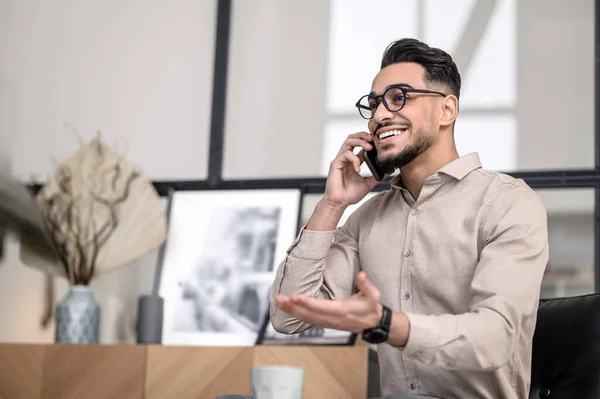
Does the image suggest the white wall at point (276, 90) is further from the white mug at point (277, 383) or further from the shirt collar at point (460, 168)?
the white mug at point (277, 383)

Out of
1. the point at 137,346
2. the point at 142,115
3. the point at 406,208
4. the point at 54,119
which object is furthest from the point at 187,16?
the point at 406,208

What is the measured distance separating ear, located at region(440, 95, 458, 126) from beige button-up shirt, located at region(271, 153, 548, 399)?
127mm

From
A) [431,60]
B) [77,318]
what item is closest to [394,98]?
[431,60]

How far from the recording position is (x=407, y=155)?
87.3 inches

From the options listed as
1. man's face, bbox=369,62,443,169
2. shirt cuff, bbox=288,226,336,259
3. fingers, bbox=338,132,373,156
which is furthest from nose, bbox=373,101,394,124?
shirt cuff, bbox=288,226,336,259

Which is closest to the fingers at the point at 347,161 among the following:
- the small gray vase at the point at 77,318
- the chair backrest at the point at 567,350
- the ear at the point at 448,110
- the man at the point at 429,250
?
the man at the point at 429,250

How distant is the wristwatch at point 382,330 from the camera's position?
164 cm

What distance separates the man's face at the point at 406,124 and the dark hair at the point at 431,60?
0.04 meters

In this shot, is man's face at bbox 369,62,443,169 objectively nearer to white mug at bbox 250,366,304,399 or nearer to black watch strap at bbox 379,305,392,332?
black watch strap at bbox 379,305,392,332

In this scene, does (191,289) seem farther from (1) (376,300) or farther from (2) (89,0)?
(1) (376,300)

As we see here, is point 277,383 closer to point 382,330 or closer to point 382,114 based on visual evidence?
point 382,330

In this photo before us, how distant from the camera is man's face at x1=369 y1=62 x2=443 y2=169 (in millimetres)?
2215

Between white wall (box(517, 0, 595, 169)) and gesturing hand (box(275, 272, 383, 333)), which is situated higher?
white wall (box(517, 0, 595, 169))

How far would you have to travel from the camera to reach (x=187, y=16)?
12.6 ft
